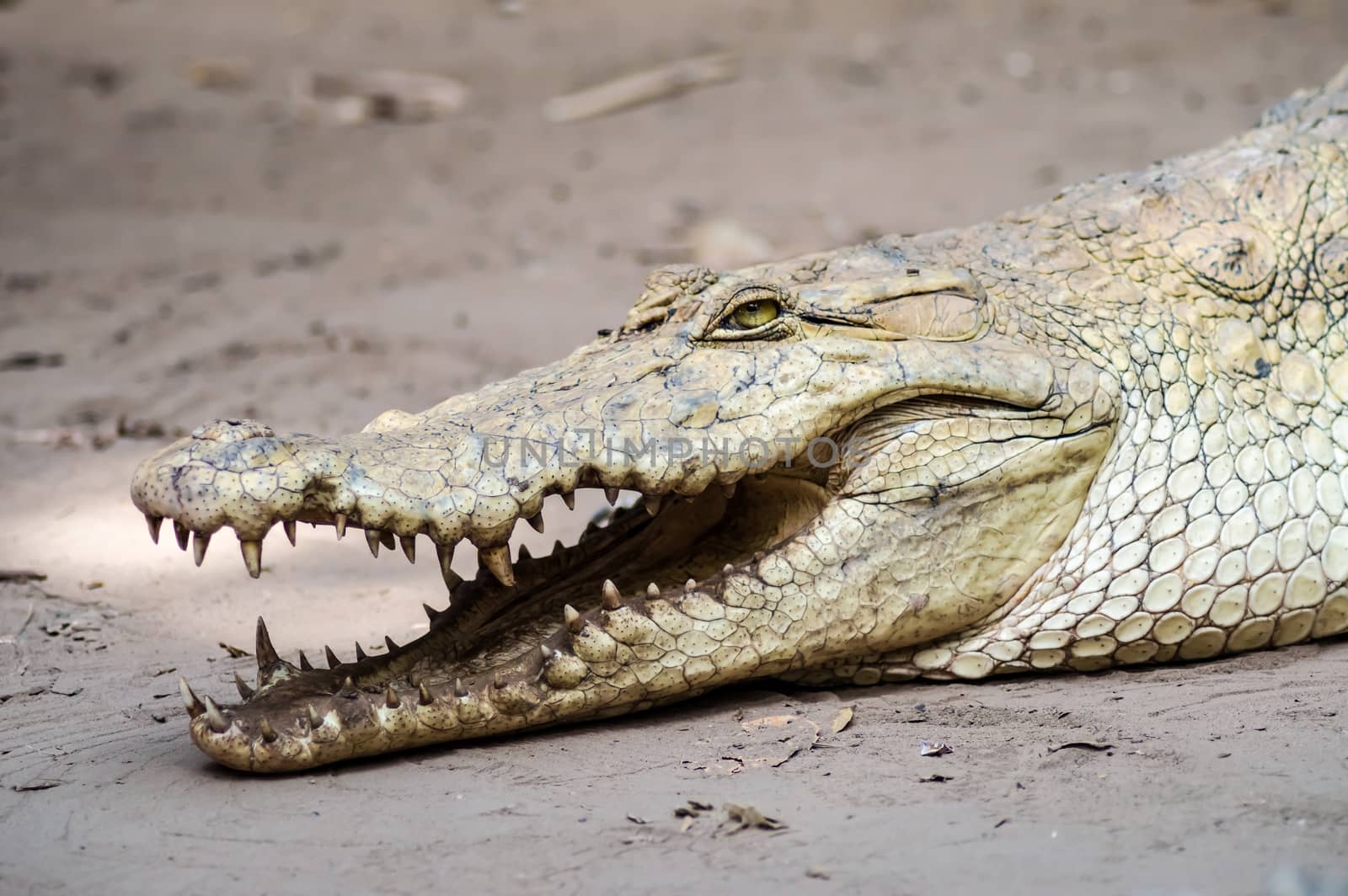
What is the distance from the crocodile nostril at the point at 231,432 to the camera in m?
2.61

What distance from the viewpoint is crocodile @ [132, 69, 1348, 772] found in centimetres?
277

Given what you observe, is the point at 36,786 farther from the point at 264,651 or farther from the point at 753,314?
the point at 753,314

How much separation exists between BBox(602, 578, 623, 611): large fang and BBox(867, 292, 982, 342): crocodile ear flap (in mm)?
883

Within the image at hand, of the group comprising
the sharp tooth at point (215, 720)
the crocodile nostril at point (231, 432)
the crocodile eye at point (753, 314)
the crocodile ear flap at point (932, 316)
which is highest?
the crocodile eye at point (753, 314)

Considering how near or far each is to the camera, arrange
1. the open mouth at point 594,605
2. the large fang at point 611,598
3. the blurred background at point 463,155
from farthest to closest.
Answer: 1. the blurred background at point 463,155
2. the large fang at point 611,598
3. the open mouth at point 594,605

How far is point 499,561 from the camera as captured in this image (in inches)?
108

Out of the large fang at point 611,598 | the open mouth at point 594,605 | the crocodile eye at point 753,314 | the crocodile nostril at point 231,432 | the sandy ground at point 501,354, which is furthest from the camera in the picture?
the crocodile eye at point 753,314

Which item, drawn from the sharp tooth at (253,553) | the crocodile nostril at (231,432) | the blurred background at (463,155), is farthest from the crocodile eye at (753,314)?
the blurred background at (463,155)

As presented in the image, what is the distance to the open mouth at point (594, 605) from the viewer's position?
8.89ft

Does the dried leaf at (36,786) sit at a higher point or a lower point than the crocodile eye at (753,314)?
lower

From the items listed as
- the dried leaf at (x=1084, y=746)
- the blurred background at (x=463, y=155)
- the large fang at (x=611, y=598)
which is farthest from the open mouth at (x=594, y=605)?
the blurred background at (x=463, y=155)

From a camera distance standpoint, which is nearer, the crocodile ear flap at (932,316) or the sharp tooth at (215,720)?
the sharp tooth at (215,720)

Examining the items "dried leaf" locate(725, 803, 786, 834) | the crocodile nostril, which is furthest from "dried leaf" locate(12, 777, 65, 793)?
"dried leaf" locate(725, 803, 786, 834)

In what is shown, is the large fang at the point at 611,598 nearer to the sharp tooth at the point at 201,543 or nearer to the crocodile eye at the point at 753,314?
the crocodile eye at the point at 753,314
